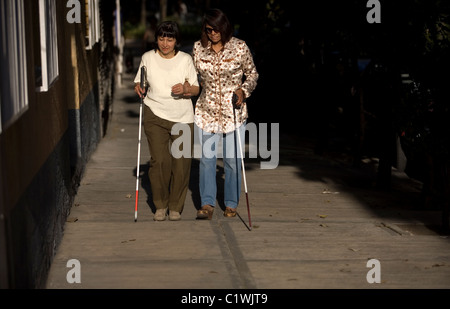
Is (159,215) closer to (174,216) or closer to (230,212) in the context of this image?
(174,216)

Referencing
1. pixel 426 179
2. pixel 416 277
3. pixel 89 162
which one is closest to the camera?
pixel 416 277

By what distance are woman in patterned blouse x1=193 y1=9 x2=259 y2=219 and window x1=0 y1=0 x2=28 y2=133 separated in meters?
2.50

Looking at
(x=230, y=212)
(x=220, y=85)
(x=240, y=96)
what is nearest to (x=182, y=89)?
(x=220, y=85)

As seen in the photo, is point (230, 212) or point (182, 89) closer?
point (182, 89)

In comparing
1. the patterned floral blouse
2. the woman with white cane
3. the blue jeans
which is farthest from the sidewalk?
the patterned floral blouse

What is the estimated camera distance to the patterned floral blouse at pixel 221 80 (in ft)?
25.3

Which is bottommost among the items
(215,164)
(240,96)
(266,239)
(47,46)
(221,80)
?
(266,239)

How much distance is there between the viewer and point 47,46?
7.00m

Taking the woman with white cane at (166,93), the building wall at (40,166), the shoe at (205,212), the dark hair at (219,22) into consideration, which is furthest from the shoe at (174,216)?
the dark hair at (219,22)

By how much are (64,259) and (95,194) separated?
8.63 feet

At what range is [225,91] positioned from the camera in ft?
25.6

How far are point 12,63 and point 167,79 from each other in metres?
2.69
